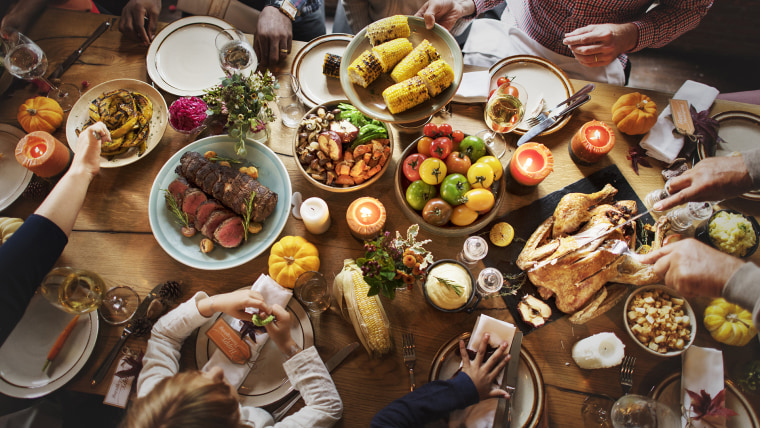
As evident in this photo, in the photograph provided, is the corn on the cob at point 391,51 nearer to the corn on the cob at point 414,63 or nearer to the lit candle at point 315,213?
the corn on the cob at point 414,63

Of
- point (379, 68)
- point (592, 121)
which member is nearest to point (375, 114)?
point (379, 68)

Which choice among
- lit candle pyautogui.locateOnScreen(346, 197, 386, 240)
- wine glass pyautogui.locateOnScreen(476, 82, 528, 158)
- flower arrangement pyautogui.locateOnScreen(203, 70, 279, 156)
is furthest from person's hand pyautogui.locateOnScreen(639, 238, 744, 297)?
flower arrangement pyautogui.locateOnScreen(203, 70, 279, 156)

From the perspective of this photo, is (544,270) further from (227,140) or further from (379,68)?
(227,140)

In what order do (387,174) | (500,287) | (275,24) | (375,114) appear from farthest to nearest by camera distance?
(275,24), (387,174), (500,287), (375,114)

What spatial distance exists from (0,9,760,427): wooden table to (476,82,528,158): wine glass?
163 mm

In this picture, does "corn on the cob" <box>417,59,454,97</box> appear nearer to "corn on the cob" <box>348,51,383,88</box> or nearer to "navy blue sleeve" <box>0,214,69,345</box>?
"corn on the cob" <box>348,51,383,88</box>

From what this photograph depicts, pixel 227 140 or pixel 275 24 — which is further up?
pixel 275 24

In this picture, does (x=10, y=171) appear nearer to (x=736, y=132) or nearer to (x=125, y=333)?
(x=125, y=333)

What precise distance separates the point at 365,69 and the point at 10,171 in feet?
6.88

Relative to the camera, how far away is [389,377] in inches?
65.4

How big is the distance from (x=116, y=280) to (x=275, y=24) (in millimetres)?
1723

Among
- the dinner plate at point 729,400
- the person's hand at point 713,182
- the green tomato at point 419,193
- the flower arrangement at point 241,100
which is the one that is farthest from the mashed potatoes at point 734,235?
the flower arrangement at point 241,100

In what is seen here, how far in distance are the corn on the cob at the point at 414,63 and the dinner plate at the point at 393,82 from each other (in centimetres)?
6

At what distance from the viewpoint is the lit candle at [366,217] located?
1.73 metres
